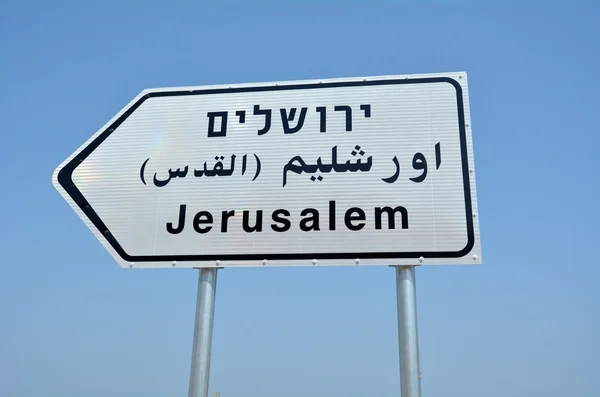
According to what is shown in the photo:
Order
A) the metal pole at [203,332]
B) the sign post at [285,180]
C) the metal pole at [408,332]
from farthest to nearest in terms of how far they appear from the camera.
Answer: the sign post at [285,180]
the metal pole at [203,332]
the metal pole at [408,332]

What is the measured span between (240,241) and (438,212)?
1346mm

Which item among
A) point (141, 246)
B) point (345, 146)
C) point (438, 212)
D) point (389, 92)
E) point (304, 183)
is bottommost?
point (141, 246)

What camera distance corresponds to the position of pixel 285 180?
3.42 m

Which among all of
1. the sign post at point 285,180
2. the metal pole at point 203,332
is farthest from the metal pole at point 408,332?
the metal pole at point 203,332

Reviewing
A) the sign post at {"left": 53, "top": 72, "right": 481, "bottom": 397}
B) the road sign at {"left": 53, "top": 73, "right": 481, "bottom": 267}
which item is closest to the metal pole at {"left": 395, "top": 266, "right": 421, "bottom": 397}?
the sign post at {"left": 53, "top": 72, "right": 481, "bottom": 397}

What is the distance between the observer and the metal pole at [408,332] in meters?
2.89

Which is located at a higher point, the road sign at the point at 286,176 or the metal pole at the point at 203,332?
the road sign at the point at 286,176

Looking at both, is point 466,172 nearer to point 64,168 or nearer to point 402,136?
point 402,136

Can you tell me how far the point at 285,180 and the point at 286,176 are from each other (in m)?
0.03

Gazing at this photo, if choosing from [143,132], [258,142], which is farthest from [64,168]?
[258,142]

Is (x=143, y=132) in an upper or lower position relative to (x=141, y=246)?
upper

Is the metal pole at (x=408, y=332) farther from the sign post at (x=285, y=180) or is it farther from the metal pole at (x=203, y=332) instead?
the metal pole at (x=203, y=332)

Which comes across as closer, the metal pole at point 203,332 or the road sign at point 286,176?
the metal pole at point 203,332

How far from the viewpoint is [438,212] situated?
3.19 meters
